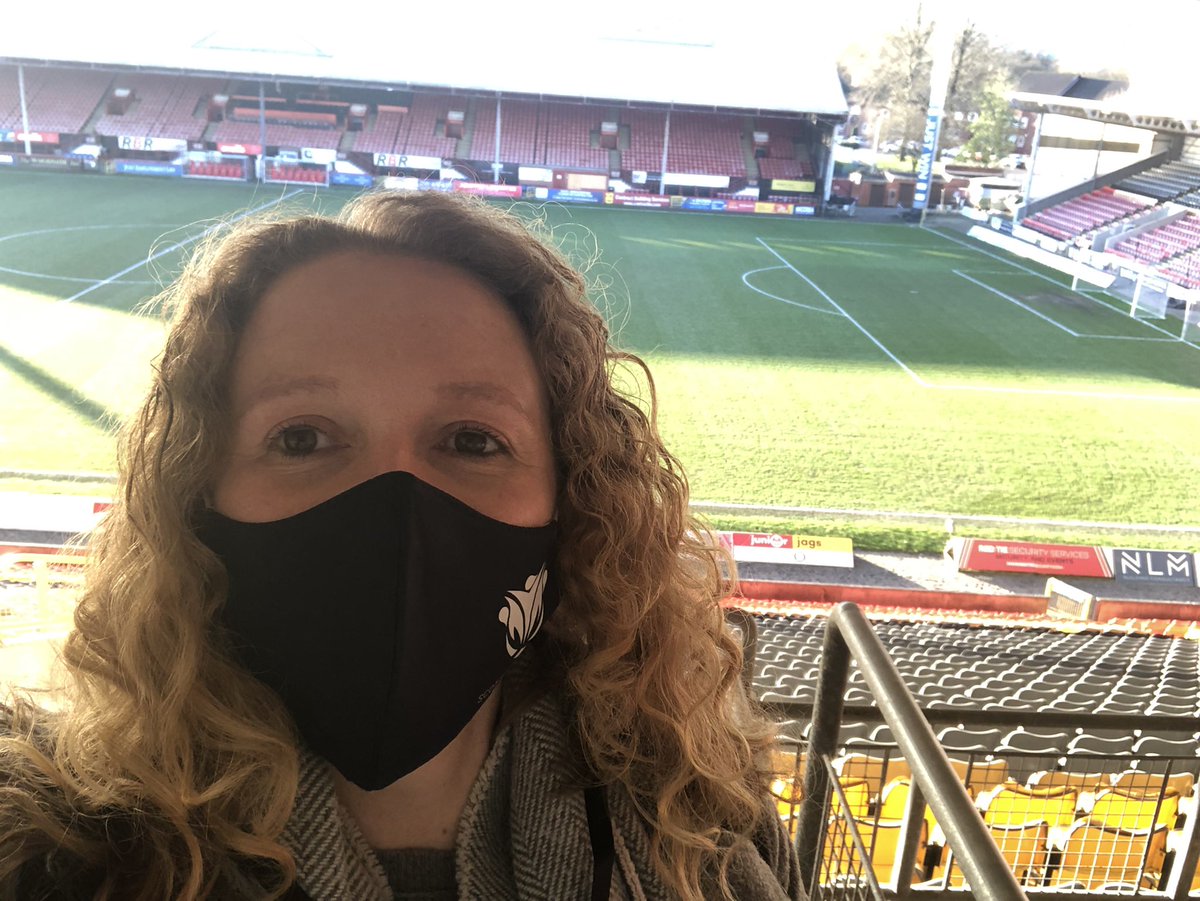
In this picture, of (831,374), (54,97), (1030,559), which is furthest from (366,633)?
(54,97)

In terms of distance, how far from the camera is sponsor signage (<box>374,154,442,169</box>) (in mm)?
28812

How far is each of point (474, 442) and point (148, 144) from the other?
29952 mm

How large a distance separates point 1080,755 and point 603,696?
1.46 metres

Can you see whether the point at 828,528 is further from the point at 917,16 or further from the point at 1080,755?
the point at 917,16

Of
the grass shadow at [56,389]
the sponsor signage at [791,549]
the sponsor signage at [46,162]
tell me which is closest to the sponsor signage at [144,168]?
the sponsor signage at [46,162]

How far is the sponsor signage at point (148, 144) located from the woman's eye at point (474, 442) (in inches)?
1165

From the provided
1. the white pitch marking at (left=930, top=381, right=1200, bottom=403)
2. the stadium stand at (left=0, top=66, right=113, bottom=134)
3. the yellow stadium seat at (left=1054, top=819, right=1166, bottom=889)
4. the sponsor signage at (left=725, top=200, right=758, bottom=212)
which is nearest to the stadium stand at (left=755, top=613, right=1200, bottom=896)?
the yellow stadium seat at (left=1054, top=819, right=1166, bottom=889)

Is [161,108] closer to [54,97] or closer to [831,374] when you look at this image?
[54,97]

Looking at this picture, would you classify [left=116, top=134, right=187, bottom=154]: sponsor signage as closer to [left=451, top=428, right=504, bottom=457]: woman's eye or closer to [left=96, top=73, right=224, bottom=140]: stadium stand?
[left=96, top=73, right=224, bottom=140]: stadium stand

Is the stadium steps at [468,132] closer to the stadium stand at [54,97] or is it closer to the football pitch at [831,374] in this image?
the football pitch at [831,374]

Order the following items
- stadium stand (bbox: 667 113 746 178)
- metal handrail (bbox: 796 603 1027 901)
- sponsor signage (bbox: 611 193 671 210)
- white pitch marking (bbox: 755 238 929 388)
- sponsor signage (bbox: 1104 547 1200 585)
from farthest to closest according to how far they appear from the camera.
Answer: stadium stand (bbox: 667 113 746 178)
sponsor signage (bbox: 611 193 671 210)
white pitch marking (bbox: 755 238 929 388)
sponsor signage (bbox: 1104 547 1200 585)
metal handrail (bbox: 796 603 1027 901)

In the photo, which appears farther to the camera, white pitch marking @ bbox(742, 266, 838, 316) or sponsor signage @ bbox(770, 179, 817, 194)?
sponsor signage @ bbox(770, 179, 817, 194)

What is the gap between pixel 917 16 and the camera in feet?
124

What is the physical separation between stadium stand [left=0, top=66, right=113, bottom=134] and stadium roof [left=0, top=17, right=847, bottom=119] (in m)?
1.00
